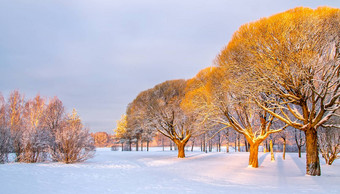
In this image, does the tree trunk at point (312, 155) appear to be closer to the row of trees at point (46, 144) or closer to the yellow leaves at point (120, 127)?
the row of trees at point (46, 144)

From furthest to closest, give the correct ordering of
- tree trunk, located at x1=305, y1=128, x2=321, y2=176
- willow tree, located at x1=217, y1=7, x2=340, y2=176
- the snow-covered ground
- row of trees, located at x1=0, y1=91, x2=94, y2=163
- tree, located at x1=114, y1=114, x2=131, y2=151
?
tree, located at x1=114, y1=114, x2=131, y2=151
row of trees, located at x1=0, y1=91, x2=94, y2=163
tree trunk, located at x1=305, y1=128, x2=321, y2=176
willow tree, located at x1=217, y1=7, x2=340, y2=176
the snow-covered ground

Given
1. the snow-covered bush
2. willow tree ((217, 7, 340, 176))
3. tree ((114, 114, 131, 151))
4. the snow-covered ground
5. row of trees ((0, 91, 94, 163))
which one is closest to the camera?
the snow-covered ground

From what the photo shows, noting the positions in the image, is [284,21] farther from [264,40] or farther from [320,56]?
[320,56]

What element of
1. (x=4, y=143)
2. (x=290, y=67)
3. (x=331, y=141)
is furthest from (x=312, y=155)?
(x=4, y=143)

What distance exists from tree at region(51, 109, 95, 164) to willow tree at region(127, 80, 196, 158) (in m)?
10.5

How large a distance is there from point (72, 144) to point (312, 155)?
17.3m

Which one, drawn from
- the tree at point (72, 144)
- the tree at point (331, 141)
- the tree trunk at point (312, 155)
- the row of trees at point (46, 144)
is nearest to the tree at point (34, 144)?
the row of trees at point (46, 144)

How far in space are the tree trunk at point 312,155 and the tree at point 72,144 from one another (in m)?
16.7

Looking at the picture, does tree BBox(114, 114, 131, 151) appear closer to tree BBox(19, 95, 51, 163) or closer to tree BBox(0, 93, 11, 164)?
tree BBox(19, 95, 51, 163)

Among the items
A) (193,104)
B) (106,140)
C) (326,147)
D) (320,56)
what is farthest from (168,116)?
(106,140)

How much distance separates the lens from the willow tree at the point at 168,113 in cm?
2750

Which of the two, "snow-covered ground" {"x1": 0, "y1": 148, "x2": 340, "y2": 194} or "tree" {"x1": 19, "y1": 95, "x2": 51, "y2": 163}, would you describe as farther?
"tree" {"x1": 19, "y1": 95, "x2": 51, "y2": 163}

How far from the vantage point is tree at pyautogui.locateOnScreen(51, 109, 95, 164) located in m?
17.7

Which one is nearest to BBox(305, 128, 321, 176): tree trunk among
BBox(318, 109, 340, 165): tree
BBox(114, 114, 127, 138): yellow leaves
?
BBox(318, 109, 340, 165): tree
